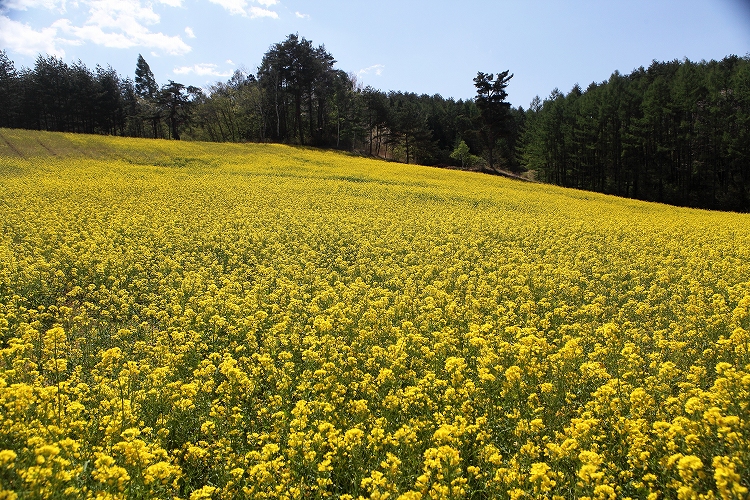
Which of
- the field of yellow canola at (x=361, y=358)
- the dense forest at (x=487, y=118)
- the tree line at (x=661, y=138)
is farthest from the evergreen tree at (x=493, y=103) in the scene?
the field of yellow canola at (x=361, y=358)

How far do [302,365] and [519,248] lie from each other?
10016 millimetres

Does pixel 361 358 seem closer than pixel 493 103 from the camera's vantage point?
Yes

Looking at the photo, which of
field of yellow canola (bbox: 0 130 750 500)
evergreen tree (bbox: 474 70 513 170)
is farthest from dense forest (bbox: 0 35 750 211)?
field of yellow canola (bbox: 0 130 750 500)

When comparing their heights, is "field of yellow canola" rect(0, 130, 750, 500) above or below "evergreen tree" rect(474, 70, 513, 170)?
below

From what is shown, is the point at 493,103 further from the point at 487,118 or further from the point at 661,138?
the point at 661,138

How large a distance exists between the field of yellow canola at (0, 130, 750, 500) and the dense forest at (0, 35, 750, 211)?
37.3 m

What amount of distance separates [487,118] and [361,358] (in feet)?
171

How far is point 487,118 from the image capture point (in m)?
53.5

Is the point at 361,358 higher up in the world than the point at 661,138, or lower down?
lower down

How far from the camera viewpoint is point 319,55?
58344 mm

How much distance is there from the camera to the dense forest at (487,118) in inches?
1832

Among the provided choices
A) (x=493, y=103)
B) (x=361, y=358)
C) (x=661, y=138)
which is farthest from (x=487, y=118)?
(x=361, y=358)

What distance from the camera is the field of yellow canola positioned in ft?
12.8

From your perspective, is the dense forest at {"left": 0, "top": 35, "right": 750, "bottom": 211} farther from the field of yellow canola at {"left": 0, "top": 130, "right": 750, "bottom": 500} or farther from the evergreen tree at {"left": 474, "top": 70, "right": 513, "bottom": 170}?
the field of yellow canola at {"left": 0, "top": 130, "right": 750, "bottom": 500}
